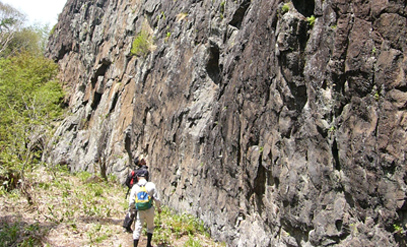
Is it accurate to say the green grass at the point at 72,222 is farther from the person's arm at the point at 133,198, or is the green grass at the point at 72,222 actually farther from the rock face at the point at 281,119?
the person's arm at the point at 133,198

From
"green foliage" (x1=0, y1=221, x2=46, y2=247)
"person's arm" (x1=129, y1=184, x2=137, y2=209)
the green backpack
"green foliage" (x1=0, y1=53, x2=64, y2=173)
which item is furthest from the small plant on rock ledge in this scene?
"green foliage" (x1=0, y1=53, x2=64, y2=173)

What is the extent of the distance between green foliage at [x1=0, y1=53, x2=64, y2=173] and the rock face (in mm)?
5000

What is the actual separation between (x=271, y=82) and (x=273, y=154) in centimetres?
163

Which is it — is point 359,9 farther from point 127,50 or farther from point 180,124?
point 127,50

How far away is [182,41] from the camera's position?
14672 millimetres

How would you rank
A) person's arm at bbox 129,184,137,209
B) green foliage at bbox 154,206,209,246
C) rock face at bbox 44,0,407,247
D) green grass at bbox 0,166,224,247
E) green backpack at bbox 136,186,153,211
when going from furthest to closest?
1. green foliage at bbox 154,206,209,246
2. green grass at bbox 0,166,224,247
3. person's arm at bbox 129,184,137,209
4. green backpack at bbox 136,186,153,211
5. rock face at bbox 44,0,407,247

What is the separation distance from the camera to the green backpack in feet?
22.7

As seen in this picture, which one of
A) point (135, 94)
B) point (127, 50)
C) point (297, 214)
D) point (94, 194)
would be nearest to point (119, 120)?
point (135, 94)

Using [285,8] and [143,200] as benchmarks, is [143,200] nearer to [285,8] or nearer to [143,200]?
[143,200]

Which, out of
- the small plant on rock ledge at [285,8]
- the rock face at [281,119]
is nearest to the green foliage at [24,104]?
the rock face at [281,119]

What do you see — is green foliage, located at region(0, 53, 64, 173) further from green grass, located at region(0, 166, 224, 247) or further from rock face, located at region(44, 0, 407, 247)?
rock face, located at region(44, 0, 407, 247)

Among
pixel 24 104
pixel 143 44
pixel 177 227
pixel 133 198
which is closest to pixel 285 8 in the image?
pixel 133 198

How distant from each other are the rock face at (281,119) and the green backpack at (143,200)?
257 cm

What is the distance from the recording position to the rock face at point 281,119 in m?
4.82
